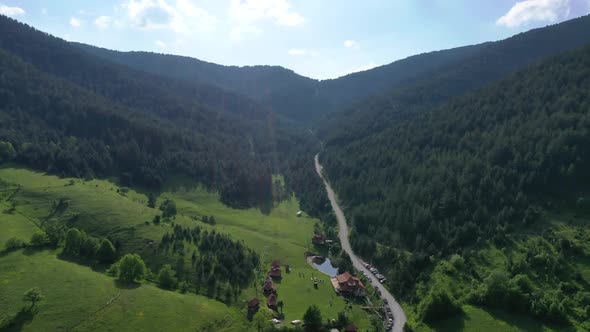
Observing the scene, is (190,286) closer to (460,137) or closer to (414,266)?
(414,266)

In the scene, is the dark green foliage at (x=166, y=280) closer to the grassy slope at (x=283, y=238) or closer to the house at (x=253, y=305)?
the grassy slope at (x=283, y=238)

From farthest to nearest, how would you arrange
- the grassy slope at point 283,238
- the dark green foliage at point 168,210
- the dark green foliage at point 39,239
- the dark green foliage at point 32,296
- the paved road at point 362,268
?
the dark green foliage at point 168,210
the dark green foliage at point 39,239
the grassy slope at point 283,238
the paved road at point 362,268
the dark green foliage at point 32,296

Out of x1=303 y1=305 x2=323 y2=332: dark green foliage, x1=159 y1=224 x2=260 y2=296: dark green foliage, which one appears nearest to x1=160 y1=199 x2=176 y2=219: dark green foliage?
x1=159 y1=224 x2=260 y2=296: dark green foliage

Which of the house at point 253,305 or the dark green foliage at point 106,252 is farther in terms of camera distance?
the dark green foliage at point 106,252

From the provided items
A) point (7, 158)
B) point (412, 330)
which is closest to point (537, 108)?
point (412, 330)

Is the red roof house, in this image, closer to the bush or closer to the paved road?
the paved road

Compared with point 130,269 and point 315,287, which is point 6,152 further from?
point 315,287

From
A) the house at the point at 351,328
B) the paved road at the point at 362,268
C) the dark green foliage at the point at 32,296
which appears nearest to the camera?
the dark green foliage at the point at 32,296

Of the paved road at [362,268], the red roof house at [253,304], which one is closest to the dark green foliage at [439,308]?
the paved road at [362,268]
